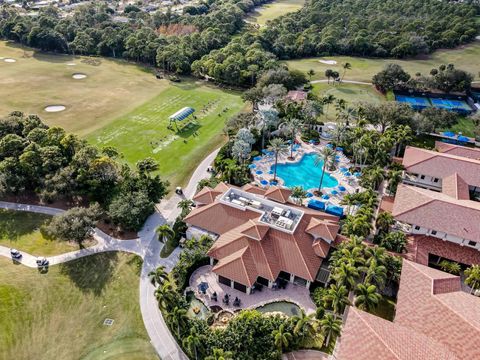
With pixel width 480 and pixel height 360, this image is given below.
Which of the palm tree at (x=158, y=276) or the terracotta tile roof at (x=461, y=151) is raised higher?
the terracotta tile roof at (x=461, y=151)

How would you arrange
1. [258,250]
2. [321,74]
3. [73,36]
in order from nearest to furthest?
[258,250] < [321,74] < [73,36]

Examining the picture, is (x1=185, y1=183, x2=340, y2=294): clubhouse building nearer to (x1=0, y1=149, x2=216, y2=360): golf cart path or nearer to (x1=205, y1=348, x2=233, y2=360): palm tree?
(x1=0, y1=149, x2=216, y2=360): golf cart path

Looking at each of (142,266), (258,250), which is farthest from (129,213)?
(258,250)

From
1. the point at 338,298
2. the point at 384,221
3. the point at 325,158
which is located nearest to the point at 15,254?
the point at 338,298

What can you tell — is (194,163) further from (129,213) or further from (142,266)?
(142,266)

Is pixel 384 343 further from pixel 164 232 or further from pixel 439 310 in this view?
pixel 164 232

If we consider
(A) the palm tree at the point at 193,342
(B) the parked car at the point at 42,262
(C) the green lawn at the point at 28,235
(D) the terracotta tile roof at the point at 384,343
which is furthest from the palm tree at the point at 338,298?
(B) the parked car at the point at 42,262

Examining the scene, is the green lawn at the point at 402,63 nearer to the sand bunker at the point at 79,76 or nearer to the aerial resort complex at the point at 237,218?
the aerial resort complex at the point at 237,218
